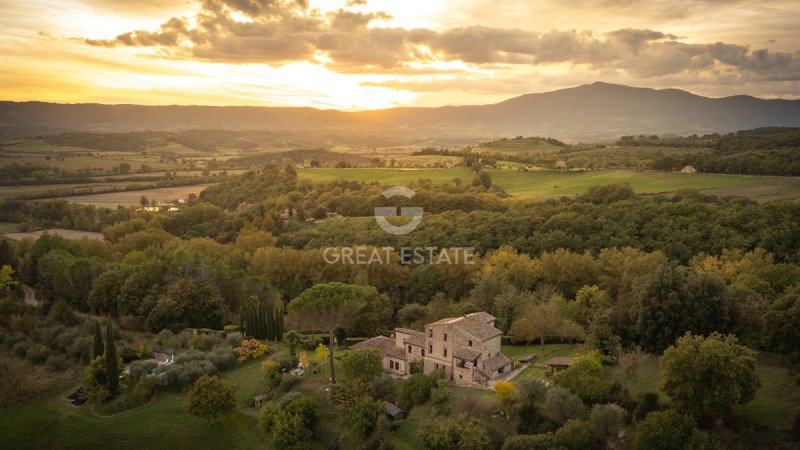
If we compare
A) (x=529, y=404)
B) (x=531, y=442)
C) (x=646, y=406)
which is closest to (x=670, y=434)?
(x=646, y=406)

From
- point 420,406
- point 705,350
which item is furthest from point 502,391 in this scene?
point 705,350

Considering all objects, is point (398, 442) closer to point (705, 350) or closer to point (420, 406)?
point (420, 406)

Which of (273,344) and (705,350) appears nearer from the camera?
(705,350)

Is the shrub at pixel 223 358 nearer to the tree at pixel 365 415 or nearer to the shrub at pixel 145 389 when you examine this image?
the shrub at pixel 145 389

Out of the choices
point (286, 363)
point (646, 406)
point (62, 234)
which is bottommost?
point (286, 363)

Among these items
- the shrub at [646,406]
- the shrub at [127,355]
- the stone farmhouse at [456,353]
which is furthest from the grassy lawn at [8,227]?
the shrub at [646,406]

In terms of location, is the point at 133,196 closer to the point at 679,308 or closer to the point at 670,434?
the point at 679,308

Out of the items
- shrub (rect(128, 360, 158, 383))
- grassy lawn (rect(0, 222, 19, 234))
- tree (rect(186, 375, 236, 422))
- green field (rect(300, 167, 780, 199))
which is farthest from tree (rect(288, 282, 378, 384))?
grassy lawn (rect(0, 222, 19, 234))
